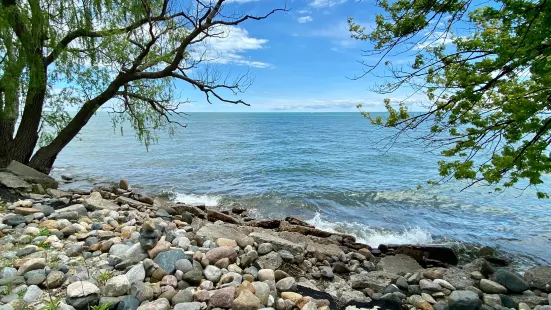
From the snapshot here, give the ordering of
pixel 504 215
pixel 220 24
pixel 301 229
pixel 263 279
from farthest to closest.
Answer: pixel 504 215 → pixel 220 24 → pixel 301 229 → pixel 263 279

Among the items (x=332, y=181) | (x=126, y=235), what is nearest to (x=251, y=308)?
(x=126, y=235)

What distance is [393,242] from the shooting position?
953 cm

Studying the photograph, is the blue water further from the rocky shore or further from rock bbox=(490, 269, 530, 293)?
the rocky shore

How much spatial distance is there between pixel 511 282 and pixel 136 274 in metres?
5.64

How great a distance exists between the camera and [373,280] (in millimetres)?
5234

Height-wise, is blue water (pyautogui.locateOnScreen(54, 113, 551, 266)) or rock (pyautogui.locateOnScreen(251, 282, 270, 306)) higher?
rock (pyautogui.locateOnScreen(251, 282, 270, 306))

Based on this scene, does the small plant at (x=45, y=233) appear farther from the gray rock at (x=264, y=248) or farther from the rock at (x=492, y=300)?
the rock at (x=492, y=300)

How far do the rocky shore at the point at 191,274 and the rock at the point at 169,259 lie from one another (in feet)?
0.04

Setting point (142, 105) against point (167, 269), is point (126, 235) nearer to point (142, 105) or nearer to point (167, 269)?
point (167, 269)

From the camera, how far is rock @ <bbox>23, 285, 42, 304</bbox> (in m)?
3.24

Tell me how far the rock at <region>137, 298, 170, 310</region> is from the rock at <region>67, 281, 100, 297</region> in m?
0.54

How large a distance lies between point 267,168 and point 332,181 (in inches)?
227

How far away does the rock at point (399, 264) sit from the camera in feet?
21.1

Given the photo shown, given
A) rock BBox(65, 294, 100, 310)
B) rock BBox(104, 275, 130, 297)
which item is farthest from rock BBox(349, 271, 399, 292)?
rock BBox(65, 294, 100, 310)
